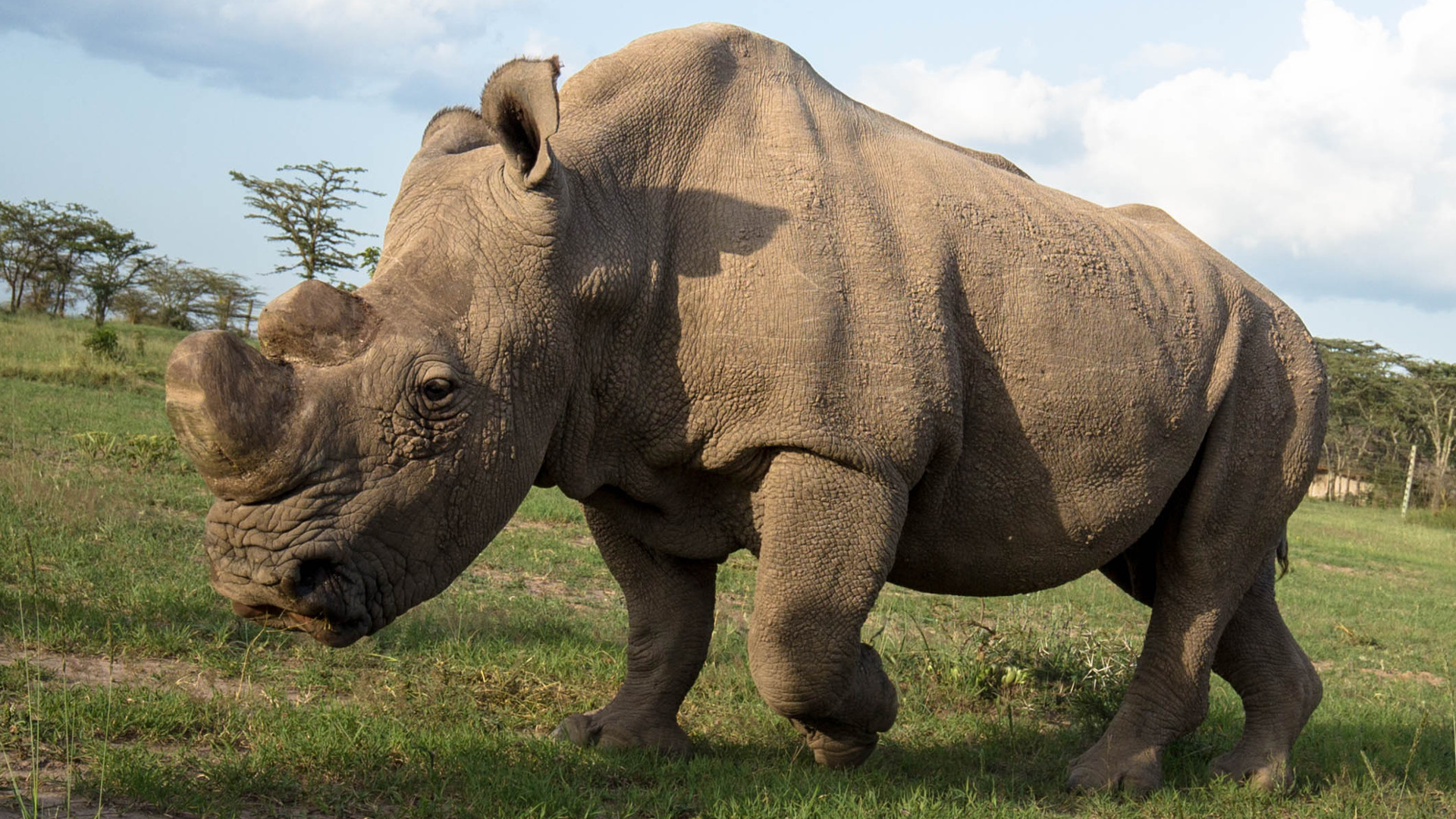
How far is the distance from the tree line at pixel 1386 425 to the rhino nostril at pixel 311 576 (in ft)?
124

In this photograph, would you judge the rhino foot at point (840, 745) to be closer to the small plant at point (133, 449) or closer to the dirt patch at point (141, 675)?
the dirt patch at point (141, 675)

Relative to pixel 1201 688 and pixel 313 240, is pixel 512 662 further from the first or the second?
pixel 313 240

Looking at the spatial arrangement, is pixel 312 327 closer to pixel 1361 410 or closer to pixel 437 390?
pixel 437 390

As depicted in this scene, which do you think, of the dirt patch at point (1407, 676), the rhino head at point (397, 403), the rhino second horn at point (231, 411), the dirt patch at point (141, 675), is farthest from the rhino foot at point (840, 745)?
the dirt patch at point (1407, 676)

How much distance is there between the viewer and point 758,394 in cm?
343

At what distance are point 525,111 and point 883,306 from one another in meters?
1.13

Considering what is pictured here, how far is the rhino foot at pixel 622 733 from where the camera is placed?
169 inches

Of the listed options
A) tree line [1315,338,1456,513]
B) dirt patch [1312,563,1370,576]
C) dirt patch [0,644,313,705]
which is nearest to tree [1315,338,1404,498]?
tree line [1315,338,1456,513]

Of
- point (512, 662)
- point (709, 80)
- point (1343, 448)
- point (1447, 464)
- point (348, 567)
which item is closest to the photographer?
point (348, 567)

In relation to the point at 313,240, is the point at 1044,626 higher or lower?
lower

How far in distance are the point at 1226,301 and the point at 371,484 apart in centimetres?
317

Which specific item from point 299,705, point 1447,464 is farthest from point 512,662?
point 1447,464

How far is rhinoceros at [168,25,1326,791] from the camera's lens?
2.97 meters

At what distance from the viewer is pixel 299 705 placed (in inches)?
167
